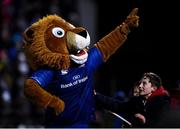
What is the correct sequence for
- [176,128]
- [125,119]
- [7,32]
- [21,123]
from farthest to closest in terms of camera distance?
[7,32] < [21,123] < [125,119] < [176,128]

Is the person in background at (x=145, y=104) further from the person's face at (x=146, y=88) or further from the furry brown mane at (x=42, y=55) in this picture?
the furry brown mane at (x=42, y=55)

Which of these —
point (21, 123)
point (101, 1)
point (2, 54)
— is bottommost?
point (21, 123)

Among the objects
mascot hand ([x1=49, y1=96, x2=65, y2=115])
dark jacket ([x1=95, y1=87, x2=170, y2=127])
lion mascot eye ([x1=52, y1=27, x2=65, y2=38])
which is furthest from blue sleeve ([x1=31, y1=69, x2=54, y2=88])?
dark jacket ([x1=95, y1=87, x2=170, y2=127])

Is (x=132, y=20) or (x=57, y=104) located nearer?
(x=57, y=104)

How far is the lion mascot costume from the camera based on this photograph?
430 cm

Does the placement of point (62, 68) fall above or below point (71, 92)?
above

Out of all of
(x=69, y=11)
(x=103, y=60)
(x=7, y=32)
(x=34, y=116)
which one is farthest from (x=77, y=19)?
(x=103, y=60)

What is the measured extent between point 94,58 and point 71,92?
308 millimetres

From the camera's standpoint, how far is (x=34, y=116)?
29.2ft

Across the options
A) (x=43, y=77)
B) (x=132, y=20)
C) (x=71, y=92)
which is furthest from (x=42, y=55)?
(x=132, y=20)

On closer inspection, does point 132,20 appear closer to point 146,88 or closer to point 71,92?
point 146,88

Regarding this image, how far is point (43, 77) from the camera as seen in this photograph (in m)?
4.28

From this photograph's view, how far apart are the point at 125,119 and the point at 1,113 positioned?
4.65 meters

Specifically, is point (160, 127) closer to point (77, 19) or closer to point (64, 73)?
point (64, 73)
